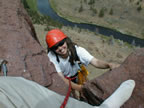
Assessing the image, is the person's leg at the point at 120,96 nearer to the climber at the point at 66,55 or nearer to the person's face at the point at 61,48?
the climber at the point at 66,55

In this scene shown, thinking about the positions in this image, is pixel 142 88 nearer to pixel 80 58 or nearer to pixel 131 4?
pixel 80 58

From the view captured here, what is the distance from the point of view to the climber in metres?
2.75

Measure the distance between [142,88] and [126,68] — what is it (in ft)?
1.09

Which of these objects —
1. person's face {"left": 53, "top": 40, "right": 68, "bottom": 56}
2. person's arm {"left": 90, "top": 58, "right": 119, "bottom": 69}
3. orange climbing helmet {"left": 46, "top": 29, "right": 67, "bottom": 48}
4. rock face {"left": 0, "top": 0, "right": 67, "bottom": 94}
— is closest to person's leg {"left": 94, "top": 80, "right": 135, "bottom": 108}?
person's arm {"left": 90, "top": 58, "right": 119, "bottom": 69}

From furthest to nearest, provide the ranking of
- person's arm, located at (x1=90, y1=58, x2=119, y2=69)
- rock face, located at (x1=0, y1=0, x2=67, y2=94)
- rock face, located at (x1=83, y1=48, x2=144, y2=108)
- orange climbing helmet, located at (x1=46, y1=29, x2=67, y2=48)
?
orange climbing helmet, located at (x1=46, y1=29, x2=67, y2=48) < person's arm, located at (x1=90, y1=58, x2=119, y2=69) < rock face, located at (x1=0, y1=0, x2=67, y2=94) < rock face, located at (x1=83, y1=48, x2=144, y2=108)

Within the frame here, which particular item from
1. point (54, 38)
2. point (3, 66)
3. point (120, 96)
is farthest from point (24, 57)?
point (120, 96)

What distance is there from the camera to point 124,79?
2199 millimetres

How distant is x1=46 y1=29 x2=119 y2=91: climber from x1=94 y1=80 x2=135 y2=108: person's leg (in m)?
0.57

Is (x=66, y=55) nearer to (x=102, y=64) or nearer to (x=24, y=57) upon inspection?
(x=102, y=64)

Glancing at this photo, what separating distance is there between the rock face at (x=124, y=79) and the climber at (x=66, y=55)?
1.02 ft

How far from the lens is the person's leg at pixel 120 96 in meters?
1.78

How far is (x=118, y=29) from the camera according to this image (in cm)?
1827

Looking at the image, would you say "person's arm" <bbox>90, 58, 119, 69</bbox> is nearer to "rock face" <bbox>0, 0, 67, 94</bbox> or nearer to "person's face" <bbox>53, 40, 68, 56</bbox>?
"person's face" <bbox>53, 40, 68, 56</bbox>

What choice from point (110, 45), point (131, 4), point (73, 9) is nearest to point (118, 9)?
point (131, 4)
